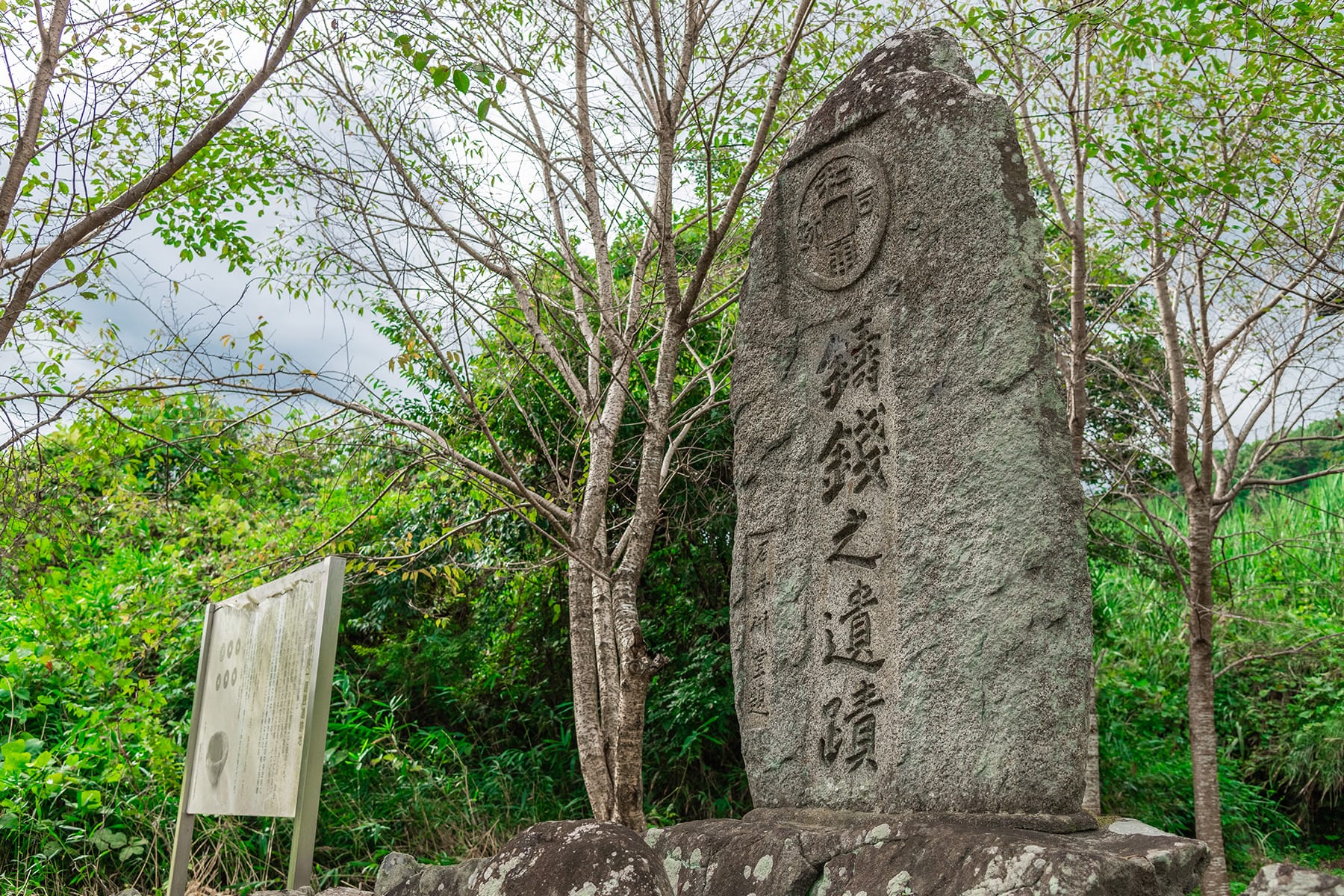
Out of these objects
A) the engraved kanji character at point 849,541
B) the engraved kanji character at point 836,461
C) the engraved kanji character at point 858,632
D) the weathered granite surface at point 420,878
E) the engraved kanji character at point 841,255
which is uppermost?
the engraved kanji character at point 841,255

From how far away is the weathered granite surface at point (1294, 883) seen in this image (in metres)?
1.91

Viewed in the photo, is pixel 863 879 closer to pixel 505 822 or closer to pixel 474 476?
pixel 474 476

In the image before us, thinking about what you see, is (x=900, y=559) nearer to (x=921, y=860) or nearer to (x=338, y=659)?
(x=921, y=860)

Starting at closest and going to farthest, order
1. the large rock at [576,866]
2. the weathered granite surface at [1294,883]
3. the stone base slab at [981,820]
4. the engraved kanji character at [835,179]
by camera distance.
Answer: the weathered granite surface at [1294,883]
the large rock at [576,866]
the stone base slab at [981,820]
the engraved kanji character at [835,179]

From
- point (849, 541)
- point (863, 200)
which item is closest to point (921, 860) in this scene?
point (849, 541)

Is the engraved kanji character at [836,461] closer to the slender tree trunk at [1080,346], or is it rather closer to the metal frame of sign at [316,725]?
the metal frame of sign at [316,725]

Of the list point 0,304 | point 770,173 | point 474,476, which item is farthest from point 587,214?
point 0,304

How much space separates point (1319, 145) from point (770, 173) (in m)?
2.90

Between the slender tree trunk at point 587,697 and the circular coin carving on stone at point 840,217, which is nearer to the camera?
the circular coin carving on stone at point 840,217

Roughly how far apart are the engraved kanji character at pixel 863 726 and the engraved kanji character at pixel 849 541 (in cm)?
36

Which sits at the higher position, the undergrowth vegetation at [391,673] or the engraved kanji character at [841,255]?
the engraved kanji character at [841,255]

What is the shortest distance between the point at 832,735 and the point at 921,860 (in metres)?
0.70

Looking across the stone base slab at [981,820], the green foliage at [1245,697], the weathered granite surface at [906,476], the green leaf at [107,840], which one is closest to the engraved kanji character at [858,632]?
the weathered granite surface at [906,476]

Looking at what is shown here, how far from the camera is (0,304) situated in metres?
3.95
